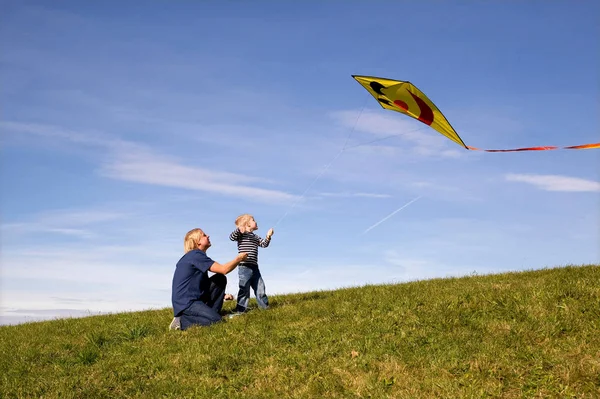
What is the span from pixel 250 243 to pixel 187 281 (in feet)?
5.33

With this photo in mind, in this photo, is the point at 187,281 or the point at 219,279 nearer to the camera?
the point at 187,281

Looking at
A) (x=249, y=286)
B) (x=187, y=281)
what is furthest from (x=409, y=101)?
(x=187, y=281)

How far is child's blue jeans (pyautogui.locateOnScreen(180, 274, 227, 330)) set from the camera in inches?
484

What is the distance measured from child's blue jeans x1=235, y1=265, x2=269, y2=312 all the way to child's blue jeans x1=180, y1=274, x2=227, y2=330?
505 millimetres

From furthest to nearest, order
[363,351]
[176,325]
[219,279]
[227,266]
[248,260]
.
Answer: [248,260]
[219,279]
[176,325]
[227,266]
[363,351]

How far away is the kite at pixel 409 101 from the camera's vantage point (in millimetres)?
12367

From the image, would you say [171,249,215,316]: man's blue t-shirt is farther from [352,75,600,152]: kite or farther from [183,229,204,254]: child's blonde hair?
[352,75,600,152]: kite

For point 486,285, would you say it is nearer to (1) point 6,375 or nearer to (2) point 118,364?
(2) point 118,364

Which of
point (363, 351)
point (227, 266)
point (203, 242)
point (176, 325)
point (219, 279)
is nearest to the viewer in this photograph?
point (363, 351)

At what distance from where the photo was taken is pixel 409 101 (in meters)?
12.8

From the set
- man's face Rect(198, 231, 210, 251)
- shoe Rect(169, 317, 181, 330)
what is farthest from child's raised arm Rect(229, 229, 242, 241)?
shoe Rect(169, 317, 181, 330)

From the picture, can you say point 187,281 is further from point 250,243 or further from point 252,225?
point 252,225

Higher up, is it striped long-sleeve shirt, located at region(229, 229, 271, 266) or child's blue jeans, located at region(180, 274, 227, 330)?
striped long-sleeve shirt, located at region(229, 229, 271, 266)

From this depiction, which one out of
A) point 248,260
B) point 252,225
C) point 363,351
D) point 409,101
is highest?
point 409,101
